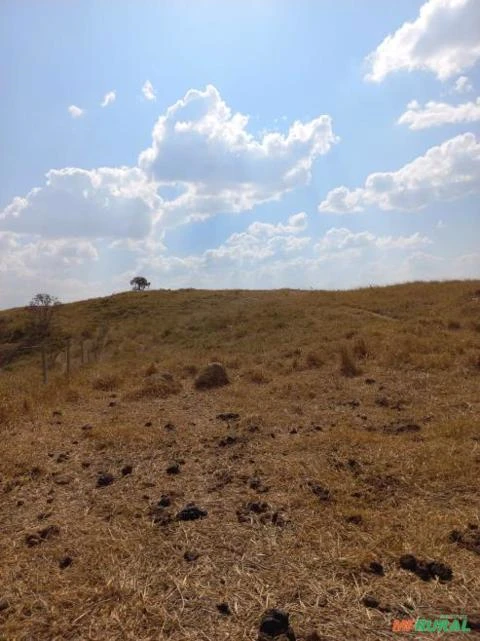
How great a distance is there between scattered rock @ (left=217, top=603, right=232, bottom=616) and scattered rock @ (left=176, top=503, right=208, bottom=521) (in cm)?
119

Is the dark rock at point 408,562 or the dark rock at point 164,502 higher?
the dark rock at point 164,502

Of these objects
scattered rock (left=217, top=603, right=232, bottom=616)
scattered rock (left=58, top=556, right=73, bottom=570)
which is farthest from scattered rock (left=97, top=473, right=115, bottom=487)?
scattered rock (left=217, top=603, right=232, bottom=616)

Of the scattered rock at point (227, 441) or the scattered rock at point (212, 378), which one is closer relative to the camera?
the scattered rock at point (227, 441)

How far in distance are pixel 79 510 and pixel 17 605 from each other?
1.38 metres

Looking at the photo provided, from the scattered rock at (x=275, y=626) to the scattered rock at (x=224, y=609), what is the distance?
0.73 ft

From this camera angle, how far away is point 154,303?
2619 centimetres

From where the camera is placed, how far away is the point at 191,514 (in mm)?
4008

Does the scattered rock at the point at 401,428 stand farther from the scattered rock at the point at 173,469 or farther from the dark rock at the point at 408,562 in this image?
the dark rock at the point at 408,562

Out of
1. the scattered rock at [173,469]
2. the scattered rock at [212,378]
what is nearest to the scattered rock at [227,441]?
the scattered rock at [173,469]

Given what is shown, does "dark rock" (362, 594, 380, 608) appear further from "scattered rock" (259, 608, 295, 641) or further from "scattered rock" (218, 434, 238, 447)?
"scattered rock" (218, 434, 238, 447)

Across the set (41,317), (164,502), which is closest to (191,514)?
(164,502)

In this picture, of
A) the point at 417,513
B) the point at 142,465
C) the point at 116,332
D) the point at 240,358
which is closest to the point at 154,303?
the point at 116,332

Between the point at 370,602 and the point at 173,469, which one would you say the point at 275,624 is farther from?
the point at 173,469

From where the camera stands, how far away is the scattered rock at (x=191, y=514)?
397cm
